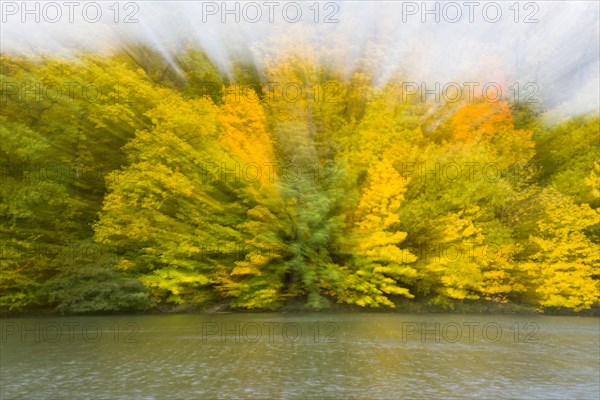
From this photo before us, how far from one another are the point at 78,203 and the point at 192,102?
23.3 ft

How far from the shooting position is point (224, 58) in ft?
120

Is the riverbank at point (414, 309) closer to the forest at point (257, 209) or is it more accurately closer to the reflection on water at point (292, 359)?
the forest at point (257, 209)

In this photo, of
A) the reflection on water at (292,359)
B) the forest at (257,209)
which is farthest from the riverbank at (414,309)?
the reflection on water at (292,359)

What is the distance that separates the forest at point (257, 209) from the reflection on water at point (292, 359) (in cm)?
353

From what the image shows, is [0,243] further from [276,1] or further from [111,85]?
[276,1]

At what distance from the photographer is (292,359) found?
14906 millimetres

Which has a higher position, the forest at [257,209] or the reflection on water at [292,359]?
the forest at [257,209]

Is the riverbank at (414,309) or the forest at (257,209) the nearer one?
the forest at (257,209)

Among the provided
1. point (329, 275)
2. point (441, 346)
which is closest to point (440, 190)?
point (329, 275)

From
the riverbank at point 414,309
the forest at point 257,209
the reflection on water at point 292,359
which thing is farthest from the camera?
the riverbank at point 414,309

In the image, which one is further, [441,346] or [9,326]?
[9,326]

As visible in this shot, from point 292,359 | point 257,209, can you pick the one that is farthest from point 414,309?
point 292,359

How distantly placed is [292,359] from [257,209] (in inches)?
500

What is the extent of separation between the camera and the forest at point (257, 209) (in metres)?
26.6
